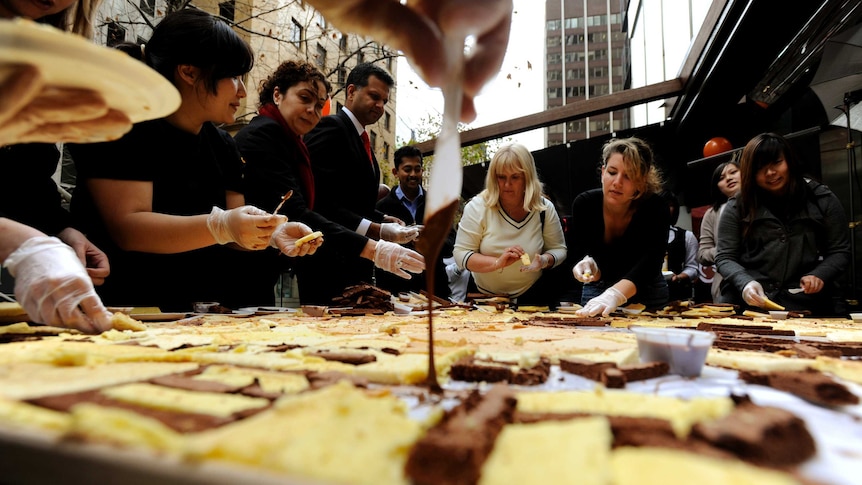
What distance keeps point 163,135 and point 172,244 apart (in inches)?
23.5

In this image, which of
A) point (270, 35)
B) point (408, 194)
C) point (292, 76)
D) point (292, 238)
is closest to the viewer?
point (292, 238)

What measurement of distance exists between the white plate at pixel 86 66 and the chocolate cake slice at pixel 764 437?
111cm

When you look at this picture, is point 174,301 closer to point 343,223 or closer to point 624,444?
point 343,223

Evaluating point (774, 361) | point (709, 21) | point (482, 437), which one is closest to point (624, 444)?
point (482, 437)

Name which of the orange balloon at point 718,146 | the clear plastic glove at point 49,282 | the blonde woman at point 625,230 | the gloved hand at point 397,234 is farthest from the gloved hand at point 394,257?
the orange balloon at point 718,146

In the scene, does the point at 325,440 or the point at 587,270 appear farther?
the point at 587,270

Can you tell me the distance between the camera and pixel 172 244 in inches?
90.0

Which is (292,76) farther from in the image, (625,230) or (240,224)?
(625,230)

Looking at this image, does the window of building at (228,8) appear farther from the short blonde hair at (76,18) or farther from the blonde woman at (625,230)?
the blonde woman at (625,230)

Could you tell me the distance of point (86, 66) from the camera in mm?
792

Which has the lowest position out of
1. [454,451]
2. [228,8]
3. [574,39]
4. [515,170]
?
[454,451]

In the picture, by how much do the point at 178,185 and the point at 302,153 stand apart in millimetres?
1059

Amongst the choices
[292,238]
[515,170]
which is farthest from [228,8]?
Result: [292,238]

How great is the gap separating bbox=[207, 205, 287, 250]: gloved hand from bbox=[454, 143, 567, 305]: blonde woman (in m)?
1.92
